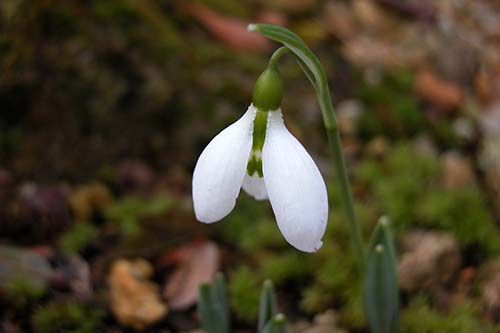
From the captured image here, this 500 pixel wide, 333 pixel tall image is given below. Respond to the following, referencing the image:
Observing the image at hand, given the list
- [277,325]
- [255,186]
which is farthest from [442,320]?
[255,186]

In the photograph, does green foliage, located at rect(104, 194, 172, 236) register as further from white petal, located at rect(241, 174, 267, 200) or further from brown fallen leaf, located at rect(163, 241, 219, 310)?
white petal, located at rect(241, 174, 267, 200)

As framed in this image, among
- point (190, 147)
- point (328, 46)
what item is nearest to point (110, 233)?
point (190, 147)

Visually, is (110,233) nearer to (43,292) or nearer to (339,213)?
(43,292)

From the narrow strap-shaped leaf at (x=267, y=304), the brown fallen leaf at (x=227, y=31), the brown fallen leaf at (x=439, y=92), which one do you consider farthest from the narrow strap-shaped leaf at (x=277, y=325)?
the brown fallen leaf at (x=439, y=92)

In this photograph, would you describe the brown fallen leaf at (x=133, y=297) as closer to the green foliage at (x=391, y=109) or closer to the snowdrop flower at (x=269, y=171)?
the snowdrop flower at (x=269, y=171)

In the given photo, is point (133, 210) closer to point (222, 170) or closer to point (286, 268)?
point (286, 268)
